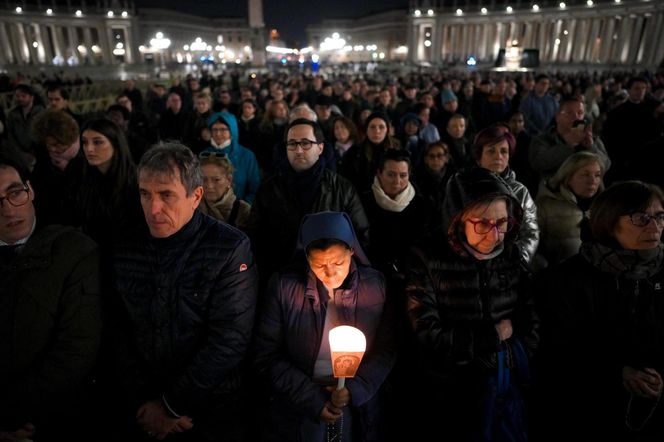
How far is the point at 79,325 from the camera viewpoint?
2.42 m

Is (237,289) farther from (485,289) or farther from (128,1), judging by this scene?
(128,1)

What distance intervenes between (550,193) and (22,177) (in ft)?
13.0

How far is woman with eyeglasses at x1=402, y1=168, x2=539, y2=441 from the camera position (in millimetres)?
2479

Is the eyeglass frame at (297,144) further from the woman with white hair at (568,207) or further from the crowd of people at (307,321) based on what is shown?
the woman with white hair at (568,207)

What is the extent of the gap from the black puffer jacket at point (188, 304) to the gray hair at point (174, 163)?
0.21m

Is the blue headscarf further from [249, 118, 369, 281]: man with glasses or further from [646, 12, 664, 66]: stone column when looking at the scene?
[646, 12, 664, 66]: stone column

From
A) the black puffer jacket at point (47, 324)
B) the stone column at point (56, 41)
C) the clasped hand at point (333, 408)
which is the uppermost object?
the stone column at point (56, 41)

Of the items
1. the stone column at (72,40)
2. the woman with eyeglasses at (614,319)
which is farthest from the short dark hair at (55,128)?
the stone column at (72,40)

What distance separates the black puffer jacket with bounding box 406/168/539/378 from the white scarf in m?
1.40

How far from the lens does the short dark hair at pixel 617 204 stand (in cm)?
259

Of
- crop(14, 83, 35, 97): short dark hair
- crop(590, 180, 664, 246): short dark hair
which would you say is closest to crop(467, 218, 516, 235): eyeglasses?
crop(590, 180, 664, 246): short dark hair

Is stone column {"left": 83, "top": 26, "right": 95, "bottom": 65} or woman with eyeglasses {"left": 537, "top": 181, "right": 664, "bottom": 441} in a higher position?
stone column {"left": 83, "top": 26, "right": 95, "bottom": 65}

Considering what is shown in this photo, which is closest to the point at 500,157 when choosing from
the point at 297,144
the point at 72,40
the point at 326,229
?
the point at 297,144

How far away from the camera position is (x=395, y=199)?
4141 mm
